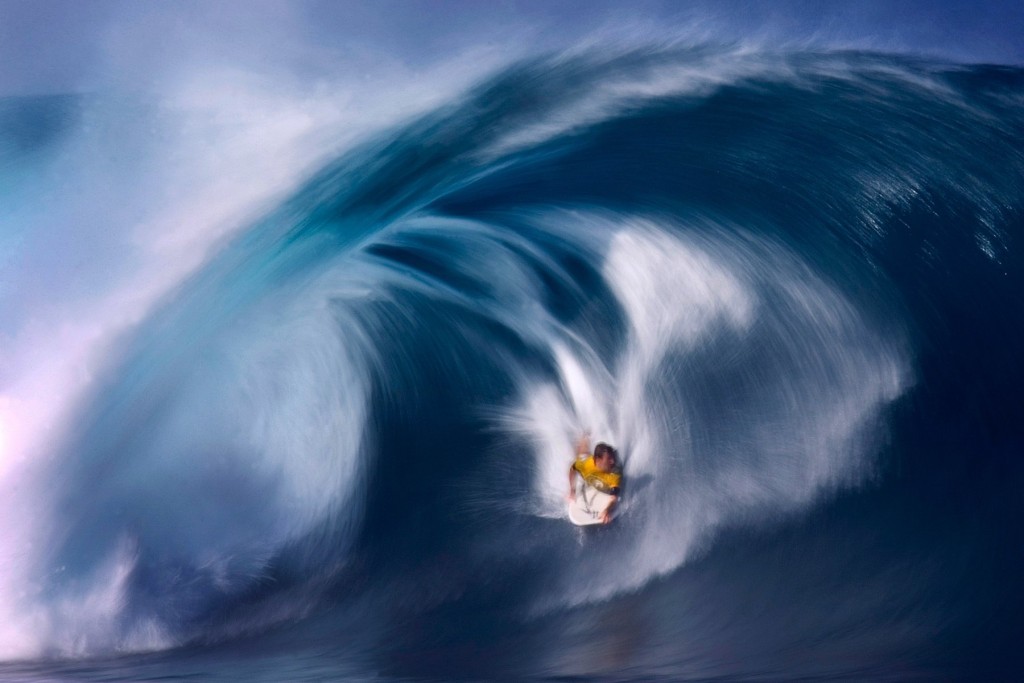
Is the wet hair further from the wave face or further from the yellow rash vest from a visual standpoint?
the wave face

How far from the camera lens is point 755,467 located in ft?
18.7

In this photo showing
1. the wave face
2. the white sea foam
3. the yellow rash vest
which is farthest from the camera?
the yellow rash vest

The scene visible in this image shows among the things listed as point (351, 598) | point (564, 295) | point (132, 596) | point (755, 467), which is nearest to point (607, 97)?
point (564, 295)

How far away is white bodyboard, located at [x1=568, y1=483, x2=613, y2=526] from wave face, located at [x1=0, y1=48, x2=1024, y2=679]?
0.15 metres

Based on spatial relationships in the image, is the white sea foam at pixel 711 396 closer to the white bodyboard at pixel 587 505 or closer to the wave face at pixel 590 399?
the wave face at pixel 590 399

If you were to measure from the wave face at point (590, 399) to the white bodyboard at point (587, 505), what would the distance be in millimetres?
152

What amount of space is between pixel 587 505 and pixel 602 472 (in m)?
0.25

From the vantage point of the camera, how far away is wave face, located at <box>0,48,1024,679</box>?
505cm

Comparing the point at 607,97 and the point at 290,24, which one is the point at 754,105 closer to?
the point at 607,97

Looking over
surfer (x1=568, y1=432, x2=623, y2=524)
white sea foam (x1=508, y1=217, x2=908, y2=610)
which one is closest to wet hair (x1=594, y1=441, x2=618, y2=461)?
surfer (x1=568, y1=432, x2=623, y2=524)

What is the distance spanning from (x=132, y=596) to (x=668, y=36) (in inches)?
197

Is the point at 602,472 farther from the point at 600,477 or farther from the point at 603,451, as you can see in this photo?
the point at 603,451

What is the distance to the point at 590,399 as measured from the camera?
6.59 m

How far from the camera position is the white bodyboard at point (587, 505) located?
19.7 feet
